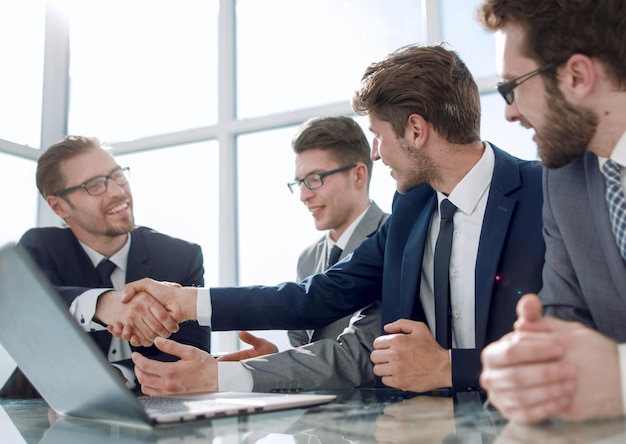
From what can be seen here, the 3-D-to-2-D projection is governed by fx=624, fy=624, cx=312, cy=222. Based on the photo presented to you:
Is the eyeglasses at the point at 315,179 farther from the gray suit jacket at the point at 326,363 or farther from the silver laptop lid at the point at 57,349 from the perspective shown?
the silver laptop lid at the point at 57,349

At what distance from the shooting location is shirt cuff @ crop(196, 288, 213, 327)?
1924mm

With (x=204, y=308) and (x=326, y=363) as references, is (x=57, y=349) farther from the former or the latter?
(x=204, y=308)

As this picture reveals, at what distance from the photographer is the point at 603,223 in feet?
4.14

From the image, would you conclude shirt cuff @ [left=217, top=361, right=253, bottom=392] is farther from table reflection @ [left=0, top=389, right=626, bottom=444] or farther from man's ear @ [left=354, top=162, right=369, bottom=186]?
man's ear @ [left=354, top=162, right=369, bottom=186]

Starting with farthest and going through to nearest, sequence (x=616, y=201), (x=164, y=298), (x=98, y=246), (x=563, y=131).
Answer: (x=98, y=246)
(x=164, y=298)
(x=563, y=131)
(x=616, y=201)

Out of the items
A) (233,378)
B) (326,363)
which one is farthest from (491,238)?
(233,378)

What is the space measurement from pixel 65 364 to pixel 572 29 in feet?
3.84

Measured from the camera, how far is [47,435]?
0.84 meters

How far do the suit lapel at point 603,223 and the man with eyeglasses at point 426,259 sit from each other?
319 mm

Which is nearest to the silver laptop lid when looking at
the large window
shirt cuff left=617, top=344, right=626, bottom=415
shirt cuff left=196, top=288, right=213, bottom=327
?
shirt cuff left=617, top=344, right=626, bottom=415

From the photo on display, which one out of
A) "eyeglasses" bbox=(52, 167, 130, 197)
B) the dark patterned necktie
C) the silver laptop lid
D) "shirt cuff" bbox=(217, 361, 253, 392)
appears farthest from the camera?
"eyeglasses" bbox=(52, 167, 130, 197)

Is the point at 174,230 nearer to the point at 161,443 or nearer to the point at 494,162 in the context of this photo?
the point at 494,162

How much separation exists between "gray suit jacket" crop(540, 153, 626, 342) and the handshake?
1089 millimetres

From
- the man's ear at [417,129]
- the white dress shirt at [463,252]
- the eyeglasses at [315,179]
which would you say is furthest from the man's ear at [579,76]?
the eyeglasses at [315,179]
